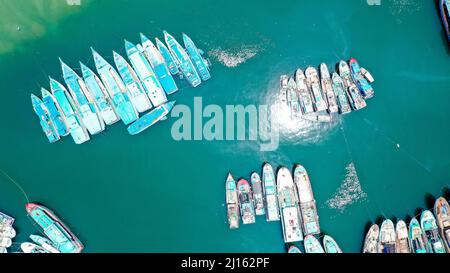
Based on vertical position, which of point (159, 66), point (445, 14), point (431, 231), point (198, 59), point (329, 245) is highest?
point (445, 14)

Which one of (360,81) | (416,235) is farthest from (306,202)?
(360,81)

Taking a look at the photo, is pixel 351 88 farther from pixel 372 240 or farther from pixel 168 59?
pixel 168 59

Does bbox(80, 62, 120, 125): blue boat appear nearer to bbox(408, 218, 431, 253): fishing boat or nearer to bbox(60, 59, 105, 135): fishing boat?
bbox(60, 59, 105, 135): fishing boat

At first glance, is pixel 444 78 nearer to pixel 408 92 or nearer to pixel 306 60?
pixel 408 92

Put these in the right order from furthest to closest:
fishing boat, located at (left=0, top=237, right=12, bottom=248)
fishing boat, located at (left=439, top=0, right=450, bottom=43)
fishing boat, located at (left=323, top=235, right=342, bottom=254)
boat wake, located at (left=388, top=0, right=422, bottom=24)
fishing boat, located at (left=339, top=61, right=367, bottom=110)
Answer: boat wake, located at (left=388, top=0, right=422, bottom=24)
fishing boat, located at (left=439, top=0, right=450, bottom=43)
fishing boat, located at (left=339, top=61, right=367, bottom=110)
fishing boat, located at (left=323, top=235, right=342, bottom=254)
fishing boat, located at (left=0, top=237, right=12, bottom=248)

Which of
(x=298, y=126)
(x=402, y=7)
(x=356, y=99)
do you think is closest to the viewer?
(x=356, y=99)

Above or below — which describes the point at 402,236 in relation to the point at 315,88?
below

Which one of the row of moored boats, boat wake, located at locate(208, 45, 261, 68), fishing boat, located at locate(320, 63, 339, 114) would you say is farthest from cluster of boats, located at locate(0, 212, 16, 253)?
fishing boat, located at locate(320, 63, 339, 114)
